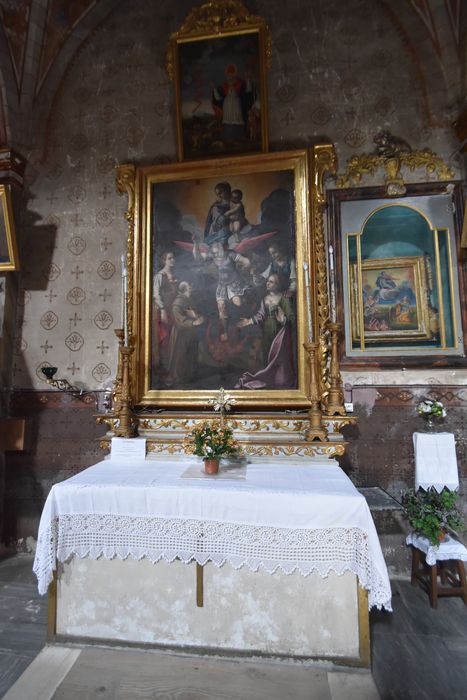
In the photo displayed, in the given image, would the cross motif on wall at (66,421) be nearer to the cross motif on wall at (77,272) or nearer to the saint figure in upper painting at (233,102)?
the cross motif on wall at (77,272)

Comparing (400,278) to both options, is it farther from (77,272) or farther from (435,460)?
(77,272)

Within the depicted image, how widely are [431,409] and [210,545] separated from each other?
2618 millimetres

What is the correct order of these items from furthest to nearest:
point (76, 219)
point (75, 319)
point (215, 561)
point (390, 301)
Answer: point (76, 219)
point (75, 319)
point (390, 301)
point (215, 561)

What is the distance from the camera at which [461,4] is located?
4516 mm

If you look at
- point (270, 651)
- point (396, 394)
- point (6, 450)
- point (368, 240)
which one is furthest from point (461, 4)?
point (6, 450)

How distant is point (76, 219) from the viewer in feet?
17.0

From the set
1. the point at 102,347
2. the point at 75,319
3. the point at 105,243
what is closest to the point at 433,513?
the point at 102,347

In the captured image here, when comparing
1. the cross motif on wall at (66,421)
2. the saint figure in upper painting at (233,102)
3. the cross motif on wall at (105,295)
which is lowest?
the cross motif on wall at (66,421)

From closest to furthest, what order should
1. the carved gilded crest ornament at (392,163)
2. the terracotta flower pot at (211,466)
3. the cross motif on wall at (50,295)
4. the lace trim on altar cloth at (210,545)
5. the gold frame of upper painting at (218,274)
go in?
the lace trim on altar cloth at (210,545) → the terracotta flower pot at (211,466) → the gold frame of upper painting at (218,274) → the carved gilded crest ornament at (392,163) → the cross motif on wall at (50,295)

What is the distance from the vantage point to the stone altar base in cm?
277

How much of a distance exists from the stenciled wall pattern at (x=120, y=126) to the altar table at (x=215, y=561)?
2192 millimetres

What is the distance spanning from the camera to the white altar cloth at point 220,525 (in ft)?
8.98

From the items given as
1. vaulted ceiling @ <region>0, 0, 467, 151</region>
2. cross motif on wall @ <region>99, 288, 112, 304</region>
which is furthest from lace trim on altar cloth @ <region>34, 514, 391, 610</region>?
vaulted ceiling @ <region>0, 0, 467, 151</region>

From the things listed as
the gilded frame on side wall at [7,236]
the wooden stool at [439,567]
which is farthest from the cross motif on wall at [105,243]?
the wooden stool at [439,567]
